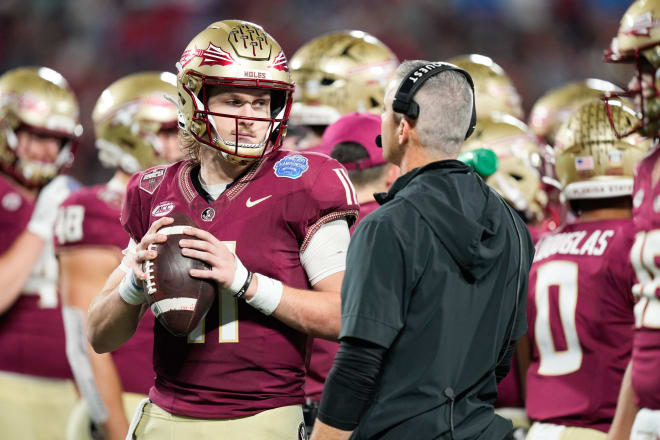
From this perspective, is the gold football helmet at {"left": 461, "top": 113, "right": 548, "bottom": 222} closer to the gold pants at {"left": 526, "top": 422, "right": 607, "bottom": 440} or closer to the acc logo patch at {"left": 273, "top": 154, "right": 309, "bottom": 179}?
the gold pants at {"left": 526, "top": 422, "right": 607, "bottom": 440}

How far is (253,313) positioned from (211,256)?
24 centimetres

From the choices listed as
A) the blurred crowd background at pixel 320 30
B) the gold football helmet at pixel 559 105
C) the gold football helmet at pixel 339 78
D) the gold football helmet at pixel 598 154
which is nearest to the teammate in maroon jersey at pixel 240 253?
the gold football helmet at pixel 598 154

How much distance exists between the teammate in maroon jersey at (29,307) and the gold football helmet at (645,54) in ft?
9.79

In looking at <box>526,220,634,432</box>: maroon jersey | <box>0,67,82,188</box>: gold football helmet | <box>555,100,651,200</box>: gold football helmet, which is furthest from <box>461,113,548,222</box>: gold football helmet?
<box>0,67,82,188</box>: gold football helmet

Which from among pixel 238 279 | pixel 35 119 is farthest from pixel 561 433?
pixel 35 119

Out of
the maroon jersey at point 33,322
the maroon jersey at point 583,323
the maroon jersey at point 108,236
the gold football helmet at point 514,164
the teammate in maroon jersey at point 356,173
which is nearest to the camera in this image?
the teammate in maroon jersey at point 356,173

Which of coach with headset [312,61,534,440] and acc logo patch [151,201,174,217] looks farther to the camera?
acc logo patch [151,201,174,217]

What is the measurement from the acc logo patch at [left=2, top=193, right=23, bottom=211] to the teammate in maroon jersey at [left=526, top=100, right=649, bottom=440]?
8.53 ft

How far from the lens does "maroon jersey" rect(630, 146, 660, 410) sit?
3572 mm

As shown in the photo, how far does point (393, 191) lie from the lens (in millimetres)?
2602

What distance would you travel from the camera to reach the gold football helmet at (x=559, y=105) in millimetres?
7047

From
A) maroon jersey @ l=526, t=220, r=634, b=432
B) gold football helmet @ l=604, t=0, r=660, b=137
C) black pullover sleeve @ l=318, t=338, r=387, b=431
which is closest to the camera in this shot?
black pullover sleeve @ l=318, t=338, r=387, b=431

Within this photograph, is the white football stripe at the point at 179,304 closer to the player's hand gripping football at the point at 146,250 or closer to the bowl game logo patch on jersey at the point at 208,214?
the player's hand gripping football at the point at 146,250

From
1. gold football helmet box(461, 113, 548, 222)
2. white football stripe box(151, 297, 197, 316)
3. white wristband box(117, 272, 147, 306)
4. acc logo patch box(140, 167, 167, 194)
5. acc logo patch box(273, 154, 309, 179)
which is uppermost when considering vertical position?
acc logo patch box(273, 154, 309, 179)
